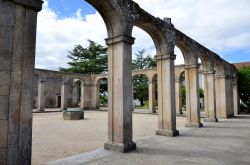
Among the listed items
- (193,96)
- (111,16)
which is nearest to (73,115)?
(193,96)

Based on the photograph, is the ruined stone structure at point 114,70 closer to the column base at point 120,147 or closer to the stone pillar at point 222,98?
the column base at point 120,147

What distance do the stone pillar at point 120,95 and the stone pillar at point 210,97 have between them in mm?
7268

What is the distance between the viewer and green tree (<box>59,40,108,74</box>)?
119 ft

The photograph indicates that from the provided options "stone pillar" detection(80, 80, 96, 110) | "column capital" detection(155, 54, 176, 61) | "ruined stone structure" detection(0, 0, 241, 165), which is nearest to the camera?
"ruined stone structure" detection(0, 0, 241, 165)

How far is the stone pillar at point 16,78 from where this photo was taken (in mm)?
3336

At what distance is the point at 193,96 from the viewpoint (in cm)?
971

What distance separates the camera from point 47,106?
29.2m

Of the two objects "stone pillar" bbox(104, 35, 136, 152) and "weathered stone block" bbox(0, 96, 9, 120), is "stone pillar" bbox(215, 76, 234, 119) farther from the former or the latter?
"weathered stone block" bbox(0, 96, 9, 120)

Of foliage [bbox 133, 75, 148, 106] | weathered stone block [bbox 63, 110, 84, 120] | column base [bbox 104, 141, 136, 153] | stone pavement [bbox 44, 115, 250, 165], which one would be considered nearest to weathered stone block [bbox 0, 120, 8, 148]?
stone pavement [bbox 44, 115, 250, 165]

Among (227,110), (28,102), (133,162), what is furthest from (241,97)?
(28,102)

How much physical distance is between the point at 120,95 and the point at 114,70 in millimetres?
689

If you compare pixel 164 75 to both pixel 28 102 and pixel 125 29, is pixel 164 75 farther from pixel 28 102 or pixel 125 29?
pixel 28 102

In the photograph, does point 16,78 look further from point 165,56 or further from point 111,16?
point 165,56

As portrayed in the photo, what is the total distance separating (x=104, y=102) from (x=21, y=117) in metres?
31.4
